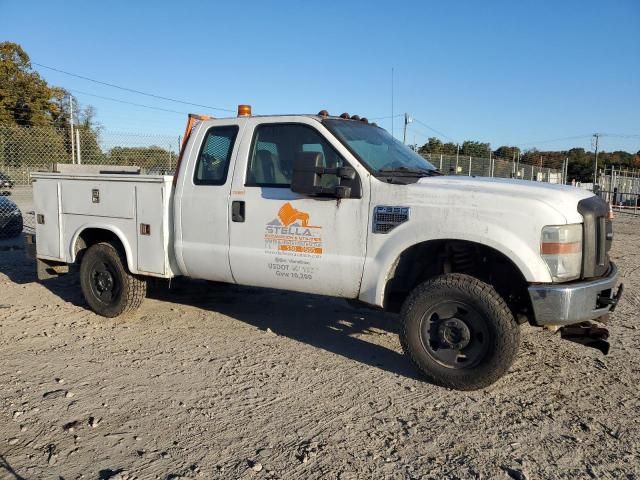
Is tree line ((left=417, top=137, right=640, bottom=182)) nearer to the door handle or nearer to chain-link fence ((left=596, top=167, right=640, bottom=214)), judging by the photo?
chain-link fence ((left=596, top=167, right=640, bottom=214))

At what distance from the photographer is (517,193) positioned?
12.6 ft

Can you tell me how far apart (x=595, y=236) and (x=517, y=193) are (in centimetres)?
68

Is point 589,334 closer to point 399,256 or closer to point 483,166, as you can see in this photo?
point 399,256

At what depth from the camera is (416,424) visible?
11.5ft

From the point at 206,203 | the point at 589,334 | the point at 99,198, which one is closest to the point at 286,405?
the point at 206,203

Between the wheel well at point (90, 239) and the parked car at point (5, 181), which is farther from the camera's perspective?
the parked car at point (5, 181)

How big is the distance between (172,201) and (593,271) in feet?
12.3

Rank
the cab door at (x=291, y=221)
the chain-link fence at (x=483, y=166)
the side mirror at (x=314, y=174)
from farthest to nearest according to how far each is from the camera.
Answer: the chain-link fence at (x=483, y=166), the cab door at (x=291, y=221), the side mirror at (x=314, y=174)

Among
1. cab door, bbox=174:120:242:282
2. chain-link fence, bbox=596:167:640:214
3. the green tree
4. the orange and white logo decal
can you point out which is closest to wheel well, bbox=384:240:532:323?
the orange and white logo decal

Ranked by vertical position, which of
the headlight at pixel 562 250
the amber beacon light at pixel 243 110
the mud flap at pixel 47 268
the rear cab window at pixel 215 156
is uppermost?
the amber beacon light at pixel 243 110

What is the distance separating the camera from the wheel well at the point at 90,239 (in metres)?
6.04

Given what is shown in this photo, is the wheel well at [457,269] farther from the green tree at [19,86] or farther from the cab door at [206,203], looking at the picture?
the green tree at [19,86]

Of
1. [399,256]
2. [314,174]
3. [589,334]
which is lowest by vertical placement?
[589,334]

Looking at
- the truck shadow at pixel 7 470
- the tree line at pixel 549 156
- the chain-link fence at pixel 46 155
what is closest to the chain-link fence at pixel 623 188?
the tree line at pixel 549 156
